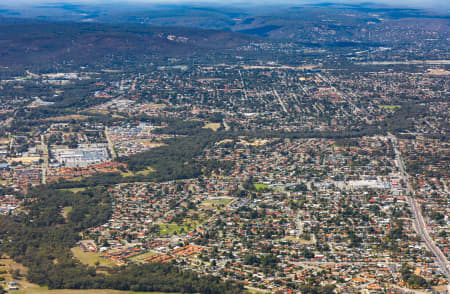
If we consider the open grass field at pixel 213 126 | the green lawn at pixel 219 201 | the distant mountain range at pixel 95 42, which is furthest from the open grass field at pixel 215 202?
the distant mountain range at pixel 95 42

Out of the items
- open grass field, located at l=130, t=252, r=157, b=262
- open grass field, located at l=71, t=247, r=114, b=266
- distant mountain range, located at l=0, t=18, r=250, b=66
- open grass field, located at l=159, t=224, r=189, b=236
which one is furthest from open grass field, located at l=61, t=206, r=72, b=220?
distant mountain range, located at l=0, t=18, r=250, b=66

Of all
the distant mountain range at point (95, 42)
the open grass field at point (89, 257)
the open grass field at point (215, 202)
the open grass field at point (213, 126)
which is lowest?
the open grass field at point (89, 257)

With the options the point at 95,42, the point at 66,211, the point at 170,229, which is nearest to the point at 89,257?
the point at 170,229

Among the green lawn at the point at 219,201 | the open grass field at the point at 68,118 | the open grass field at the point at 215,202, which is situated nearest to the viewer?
the open grass field at the point at 215,202

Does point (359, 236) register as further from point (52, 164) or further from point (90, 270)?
point (52, 164)

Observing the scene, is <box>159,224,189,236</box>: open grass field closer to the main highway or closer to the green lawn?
the green lawn

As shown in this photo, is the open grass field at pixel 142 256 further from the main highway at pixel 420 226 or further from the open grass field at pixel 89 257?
the main highway at pixel 420 226

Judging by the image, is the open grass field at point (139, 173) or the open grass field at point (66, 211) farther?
the open grass field at point (139, 173)

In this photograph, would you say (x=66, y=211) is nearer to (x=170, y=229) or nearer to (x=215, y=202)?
(x=170, y=229)
